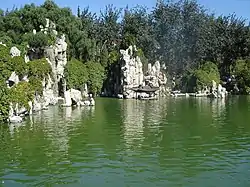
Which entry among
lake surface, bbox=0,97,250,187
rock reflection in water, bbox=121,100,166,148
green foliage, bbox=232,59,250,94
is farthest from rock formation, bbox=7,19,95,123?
green foliage, bbox=232,59,250,94

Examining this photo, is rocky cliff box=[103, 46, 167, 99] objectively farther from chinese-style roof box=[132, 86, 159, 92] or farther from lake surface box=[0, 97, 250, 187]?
lake surface box=[0, 97, 250, 187]

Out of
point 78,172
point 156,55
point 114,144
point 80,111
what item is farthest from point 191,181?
point 156,55

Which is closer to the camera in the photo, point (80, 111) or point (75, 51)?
point (80, 111)

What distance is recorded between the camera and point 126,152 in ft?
63.5

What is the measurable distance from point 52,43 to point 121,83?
13.8 meters

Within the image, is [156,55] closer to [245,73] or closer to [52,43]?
[245,73]

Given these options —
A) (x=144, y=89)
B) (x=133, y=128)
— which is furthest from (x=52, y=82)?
(x=133, y=128)

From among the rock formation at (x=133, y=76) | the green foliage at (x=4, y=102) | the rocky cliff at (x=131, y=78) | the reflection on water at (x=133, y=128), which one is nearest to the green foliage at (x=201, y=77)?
the rocky cliff at (x=131, y=78)

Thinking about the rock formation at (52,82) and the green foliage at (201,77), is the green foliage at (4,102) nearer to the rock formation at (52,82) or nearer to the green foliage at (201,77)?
the rock formation at (52,82)

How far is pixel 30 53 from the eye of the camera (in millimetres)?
46906

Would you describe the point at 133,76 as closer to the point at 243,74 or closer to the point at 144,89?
the point at 144,89

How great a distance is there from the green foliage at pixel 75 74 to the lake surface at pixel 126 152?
20946 mm

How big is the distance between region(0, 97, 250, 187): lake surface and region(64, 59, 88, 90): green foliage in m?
20.9

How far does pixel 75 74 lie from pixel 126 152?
35355 mm
